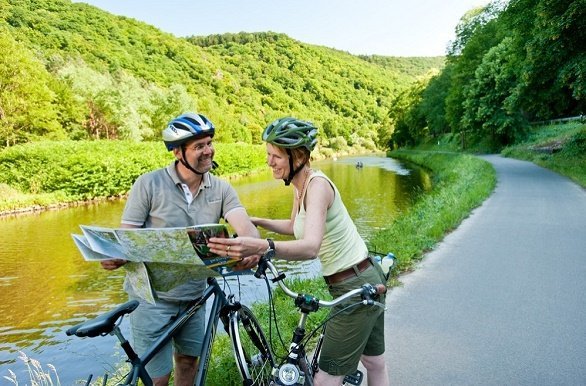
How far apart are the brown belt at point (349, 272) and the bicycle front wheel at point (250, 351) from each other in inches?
27.2

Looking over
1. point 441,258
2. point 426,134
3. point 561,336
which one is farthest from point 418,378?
point 426,134

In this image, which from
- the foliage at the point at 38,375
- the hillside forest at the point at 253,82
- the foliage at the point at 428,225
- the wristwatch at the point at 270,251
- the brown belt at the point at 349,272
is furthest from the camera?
the hillside forest at the point at 253,82

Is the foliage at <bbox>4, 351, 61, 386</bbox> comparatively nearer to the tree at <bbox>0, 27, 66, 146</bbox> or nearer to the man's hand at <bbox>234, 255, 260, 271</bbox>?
the man's hand at <bbox>234, 255, 260, 271</bbox>

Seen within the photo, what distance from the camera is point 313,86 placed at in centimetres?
15725

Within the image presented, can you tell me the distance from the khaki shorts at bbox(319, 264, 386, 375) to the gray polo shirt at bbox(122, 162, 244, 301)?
0.93 meters

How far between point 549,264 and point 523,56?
1879 cm

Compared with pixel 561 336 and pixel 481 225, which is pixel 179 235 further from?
pixel 481 225

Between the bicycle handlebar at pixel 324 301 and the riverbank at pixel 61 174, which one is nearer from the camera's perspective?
the bicycle handlebar at pixel 324 301

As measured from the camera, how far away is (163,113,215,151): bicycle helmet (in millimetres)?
2732

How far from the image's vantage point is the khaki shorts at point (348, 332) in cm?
241

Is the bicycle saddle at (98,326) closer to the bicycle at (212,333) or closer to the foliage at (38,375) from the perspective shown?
the bicycle at (212,333)

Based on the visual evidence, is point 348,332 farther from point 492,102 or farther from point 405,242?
point 492,102

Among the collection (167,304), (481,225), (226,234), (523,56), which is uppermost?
(523,56)

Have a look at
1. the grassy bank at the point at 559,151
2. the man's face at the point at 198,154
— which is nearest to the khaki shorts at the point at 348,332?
the man's face at the point at 198,154
